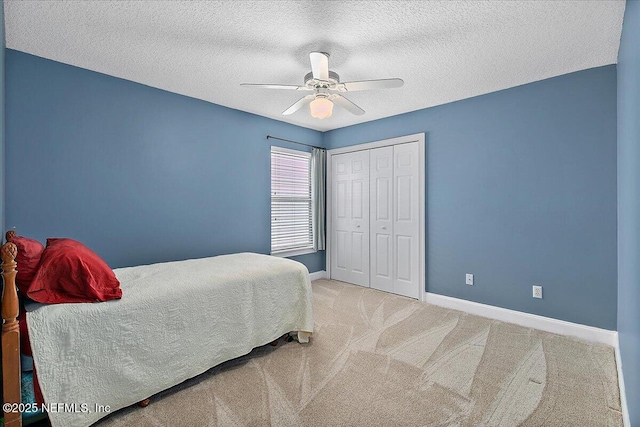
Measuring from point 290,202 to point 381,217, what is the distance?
1.37 metres

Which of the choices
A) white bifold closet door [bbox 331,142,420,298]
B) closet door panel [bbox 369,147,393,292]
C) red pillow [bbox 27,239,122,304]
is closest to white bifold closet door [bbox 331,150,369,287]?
white bifold closet door [bbox 331,142,420,298]

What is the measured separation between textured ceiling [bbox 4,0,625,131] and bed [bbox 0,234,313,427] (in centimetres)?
165

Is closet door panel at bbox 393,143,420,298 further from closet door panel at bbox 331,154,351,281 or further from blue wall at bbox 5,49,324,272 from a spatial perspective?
blue wall at bbox 5,49,324,272

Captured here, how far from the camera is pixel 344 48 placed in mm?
2395

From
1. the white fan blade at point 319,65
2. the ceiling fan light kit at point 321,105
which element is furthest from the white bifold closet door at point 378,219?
the white fan blade at point 319,65

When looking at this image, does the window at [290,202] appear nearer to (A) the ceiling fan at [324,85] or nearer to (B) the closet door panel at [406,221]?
(B) the closet door panel at [406,221]

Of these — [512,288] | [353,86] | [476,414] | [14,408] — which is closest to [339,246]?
[512,288]

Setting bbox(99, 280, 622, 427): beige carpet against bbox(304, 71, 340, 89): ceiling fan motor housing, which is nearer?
bbox(99, 280, 622, 427): beige carpet

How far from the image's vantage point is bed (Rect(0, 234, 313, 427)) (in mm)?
1545

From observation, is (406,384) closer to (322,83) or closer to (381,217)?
(322,83)

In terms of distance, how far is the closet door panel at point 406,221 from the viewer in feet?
13.3

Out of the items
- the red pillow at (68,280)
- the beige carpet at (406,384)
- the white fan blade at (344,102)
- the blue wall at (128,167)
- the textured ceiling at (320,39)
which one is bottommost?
the beige carpet at (406,384)

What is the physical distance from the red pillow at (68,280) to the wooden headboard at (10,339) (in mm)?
132

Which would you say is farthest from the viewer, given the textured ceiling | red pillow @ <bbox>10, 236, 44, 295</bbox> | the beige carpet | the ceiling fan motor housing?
the ceiling fan motor housing
